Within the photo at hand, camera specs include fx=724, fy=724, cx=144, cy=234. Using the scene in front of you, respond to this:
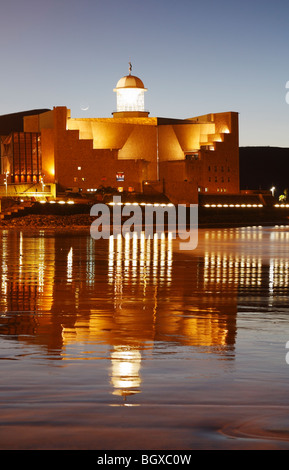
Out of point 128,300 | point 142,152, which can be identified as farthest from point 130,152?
point 128,300

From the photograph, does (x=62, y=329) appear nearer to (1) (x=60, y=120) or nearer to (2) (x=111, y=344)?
(2) (x=111, y=344)

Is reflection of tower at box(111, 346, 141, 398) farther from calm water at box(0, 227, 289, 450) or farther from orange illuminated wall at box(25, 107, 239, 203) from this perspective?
orange illuminated wall at box(25, 107, 239, 203)

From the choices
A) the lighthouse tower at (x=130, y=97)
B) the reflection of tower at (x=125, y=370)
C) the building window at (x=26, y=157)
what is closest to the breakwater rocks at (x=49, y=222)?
the building window at (x=26, y=157)

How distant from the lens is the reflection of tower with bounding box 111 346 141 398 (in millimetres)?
5445

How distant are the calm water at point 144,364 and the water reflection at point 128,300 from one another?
0.02 meters

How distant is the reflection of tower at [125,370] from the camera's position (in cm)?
545

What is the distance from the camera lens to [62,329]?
8617mm

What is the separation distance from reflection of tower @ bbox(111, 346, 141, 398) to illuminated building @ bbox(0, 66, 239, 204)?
66.7m

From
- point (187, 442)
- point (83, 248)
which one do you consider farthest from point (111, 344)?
point (83, 248)

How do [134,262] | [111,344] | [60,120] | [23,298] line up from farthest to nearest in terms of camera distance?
[60,120]
[134,262]
[23,298]
[111,344]

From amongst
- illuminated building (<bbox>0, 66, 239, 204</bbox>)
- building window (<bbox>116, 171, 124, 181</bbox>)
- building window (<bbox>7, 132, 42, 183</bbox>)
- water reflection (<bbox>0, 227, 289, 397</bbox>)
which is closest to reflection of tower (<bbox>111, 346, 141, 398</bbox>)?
water reflection (<bbox>0, 227, 289, 397</bbox>)

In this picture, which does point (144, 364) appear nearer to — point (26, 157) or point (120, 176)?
point (120, 176)

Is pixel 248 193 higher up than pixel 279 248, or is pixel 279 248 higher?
pixel 248 193
